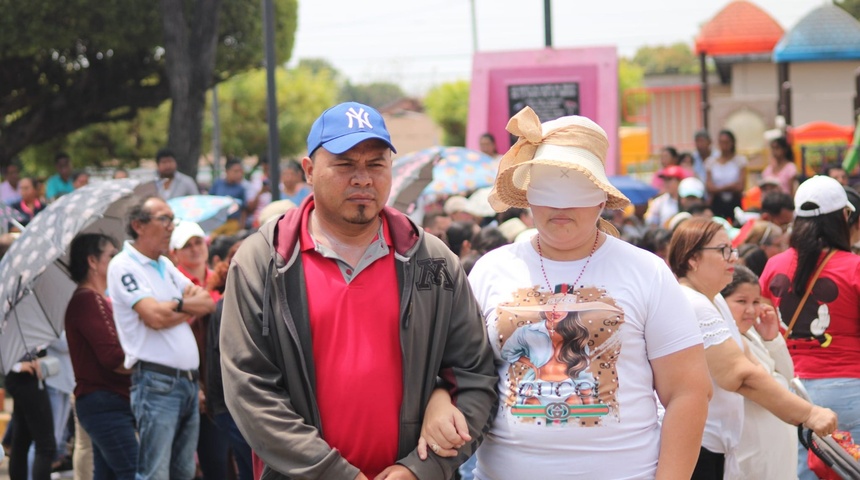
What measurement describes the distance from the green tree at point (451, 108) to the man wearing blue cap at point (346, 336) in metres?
61.4

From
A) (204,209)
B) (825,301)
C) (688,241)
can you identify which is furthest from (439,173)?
(688,241)

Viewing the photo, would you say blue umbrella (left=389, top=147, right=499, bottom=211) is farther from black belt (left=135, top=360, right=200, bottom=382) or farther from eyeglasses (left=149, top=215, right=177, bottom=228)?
black belt (left=135, top=360, right=200, bottom=382)

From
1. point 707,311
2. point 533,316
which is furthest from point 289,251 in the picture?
point 707,311

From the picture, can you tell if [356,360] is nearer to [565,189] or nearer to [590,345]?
[590,345]

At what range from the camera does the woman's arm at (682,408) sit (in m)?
3.59

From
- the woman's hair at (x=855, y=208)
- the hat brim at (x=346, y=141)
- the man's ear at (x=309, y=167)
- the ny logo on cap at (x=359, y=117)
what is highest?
the ny logo on cap at (x=359, y=117)

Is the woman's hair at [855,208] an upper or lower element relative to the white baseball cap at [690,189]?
upper

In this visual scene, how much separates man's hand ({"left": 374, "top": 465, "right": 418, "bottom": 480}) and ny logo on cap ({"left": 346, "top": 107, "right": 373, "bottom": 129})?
108cm

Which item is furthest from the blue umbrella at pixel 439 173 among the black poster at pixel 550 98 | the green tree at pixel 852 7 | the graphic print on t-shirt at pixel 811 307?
the green tree at pixel 852 7

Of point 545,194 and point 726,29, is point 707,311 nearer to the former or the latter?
point 545,194

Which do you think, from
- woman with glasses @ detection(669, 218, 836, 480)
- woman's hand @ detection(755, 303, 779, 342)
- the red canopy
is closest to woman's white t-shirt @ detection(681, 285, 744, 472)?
Answer: woman with glasses @ detection(669, 218, 836, 480)

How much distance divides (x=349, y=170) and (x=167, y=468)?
3.52 m

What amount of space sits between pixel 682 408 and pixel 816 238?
286cm

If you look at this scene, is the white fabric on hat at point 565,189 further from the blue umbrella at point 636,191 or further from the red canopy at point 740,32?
the red canopy at point 740,32
